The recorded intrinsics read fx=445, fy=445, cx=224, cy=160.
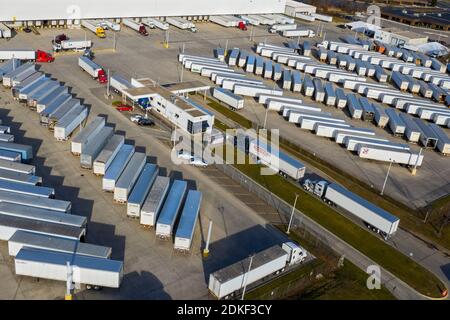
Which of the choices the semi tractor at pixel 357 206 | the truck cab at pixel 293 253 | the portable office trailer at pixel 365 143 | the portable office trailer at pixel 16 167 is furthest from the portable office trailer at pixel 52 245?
the portable office trailer at pixel 365 143

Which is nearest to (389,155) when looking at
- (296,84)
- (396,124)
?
(396,124)

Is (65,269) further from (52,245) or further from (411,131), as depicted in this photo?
(411,131)

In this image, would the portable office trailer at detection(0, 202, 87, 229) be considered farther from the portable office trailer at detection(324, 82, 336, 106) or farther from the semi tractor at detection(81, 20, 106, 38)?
the semi tractor at detection(81, 20, 106, 38)

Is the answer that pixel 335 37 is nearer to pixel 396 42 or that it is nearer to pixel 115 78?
pixel 396 42

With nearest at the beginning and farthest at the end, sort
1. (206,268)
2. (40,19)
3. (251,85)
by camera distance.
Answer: (206,268) → (251,85) → (40,19)

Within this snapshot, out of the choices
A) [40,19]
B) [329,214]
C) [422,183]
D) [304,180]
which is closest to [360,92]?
[422,183]

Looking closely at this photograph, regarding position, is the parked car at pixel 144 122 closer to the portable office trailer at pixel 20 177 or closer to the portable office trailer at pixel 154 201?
the portable office trailer at pixel 154 201

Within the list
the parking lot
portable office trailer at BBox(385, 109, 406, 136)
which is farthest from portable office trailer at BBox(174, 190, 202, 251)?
portable office trailer at BBox(385, 109, 406, 136)
